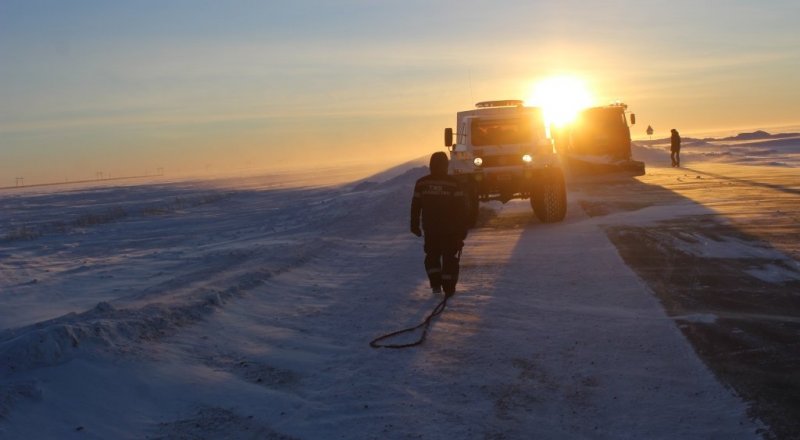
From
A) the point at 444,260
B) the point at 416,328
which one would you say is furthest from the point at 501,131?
the point at 416,328

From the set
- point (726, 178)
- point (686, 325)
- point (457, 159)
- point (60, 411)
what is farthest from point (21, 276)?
point (726, 178)

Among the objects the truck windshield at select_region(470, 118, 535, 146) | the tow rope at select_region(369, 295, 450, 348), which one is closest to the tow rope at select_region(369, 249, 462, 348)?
the tow rope at select_region(369, 295, 450, 348)

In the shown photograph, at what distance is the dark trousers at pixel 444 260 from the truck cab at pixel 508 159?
6678 mm

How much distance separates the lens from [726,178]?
2652 cm

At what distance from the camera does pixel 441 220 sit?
8922 millimetres

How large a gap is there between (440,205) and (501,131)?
8.73m

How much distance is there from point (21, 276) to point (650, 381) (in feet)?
42.5

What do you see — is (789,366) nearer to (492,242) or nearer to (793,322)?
(793,322)

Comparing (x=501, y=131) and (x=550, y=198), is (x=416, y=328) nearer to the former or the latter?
(x=550, y=198)

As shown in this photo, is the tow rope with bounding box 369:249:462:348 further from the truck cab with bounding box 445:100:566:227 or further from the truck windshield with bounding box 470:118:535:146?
the truck windshield with bounding box 470:118:535:146

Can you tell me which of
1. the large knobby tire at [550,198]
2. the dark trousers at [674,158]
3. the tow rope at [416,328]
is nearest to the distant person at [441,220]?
the tow rope at [416,328]

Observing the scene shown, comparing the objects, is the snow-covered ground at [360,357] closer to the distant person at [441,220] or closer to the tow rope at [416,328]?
the tow rope at [416,328]

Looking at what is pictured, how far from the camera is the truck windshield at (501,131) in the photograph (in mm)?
17234

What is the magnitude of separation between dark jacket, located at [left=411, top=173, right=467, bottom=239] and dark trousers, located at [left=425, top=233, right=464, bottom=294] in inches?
3.3
